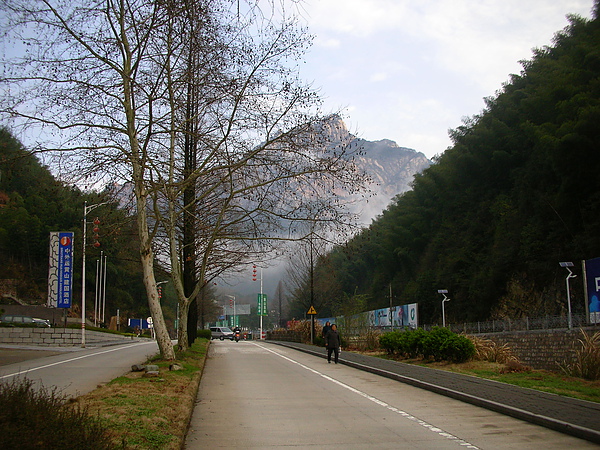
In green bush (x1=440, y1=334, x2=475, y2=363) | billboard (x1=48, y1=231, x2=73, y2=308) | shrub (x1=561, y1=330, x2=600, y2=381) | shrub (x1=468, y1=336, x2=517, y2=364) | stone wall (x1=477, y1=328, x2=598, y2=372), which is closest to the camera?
shrub (x1=561, y1=330, x2=600, y2=381)

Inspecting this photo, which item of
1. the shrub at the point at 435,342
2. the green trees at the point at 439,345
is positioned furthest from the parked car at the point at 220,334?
the shrub at the point at 435,342

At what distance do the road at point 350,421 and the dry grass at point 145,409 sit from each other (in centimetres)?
35

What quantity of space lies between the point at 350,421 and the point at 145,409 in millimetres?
3149

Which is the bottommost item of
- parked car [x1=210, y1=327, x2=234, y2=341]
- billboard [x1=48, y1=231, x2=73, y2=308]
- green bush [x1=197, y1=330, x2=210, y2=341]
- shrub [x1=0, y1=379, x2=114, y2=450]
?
parked car [x1=210, y1=327, x2=234, y2=341]

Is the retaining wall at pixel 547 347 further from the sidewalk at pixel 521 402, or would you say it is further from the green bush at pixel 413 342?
the sidewalk at pixel 521 402

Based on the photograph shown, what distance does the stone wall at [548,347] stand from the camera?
1781cm

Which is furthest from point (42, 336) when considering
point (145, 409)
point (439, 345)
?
point (145, 409)

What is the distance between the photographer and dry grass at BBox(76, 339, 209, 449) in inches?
262

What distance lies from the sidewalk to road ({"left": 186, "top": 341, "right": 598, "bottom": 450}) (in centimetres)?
17

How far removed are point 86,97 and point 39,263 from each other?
63362mm

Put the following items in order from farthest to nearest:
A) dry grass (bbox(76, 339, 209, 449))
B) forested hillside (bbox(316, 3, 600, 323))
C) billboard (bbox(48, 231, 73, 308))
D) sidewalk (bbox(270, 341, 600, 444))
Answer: forested hillside (bbox(316, 3, 600, 323)), billboard (bbox(48, 231, 73, 308)), sidewalk (bbox(270, 341, 600, 444)), dry grass (bbox(76, 339, 209, 449))

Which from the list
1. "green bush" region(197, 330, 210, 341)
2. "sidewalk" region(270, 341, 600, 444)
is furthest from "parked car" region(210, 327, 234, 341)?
"sidewalk" region(270, 341, 600, 444)

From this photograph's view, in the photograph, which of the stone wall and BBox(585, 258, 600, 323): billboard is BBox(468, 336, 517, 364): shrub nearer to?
the stone wall

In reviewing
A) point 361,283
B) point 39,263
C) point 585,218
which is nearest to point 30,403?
point 585,218
